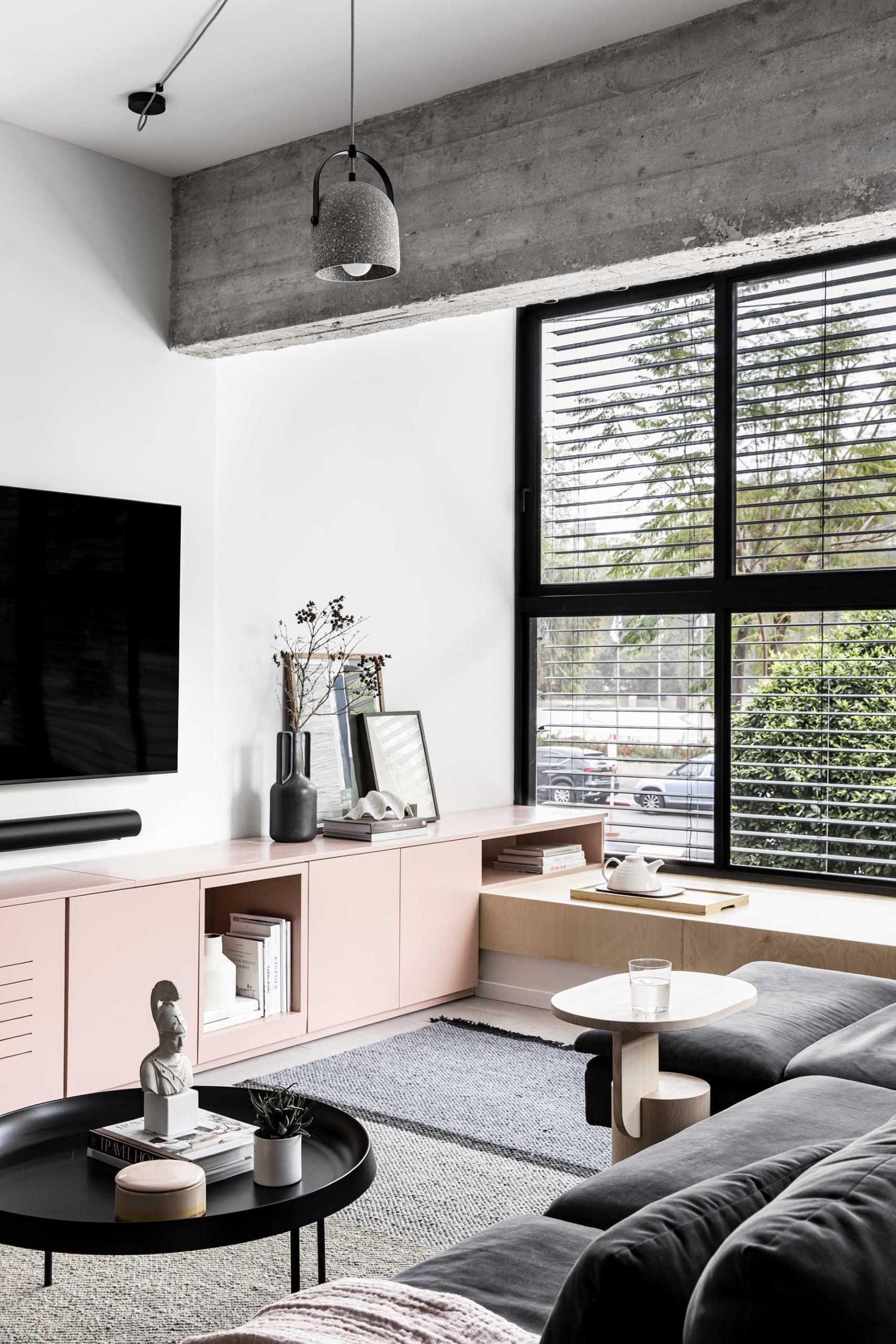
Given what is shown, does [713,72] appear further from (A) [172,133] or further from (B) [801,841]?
(B) [801,841]

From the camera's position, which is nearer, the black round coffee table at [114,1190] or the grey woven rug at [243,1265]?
the black round coffee table at [114,1190]

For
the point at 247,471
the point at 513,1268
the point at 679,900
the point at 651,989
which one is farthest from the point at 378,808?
the point at 513,1268

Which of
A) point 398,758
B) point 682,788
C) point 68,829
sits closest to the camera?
point 68,829

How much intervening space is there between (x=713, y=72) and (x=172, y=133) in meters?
1.69

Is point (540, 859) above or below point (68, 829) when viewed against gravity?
below

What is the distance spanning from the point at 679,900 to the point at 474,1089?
1.02 m

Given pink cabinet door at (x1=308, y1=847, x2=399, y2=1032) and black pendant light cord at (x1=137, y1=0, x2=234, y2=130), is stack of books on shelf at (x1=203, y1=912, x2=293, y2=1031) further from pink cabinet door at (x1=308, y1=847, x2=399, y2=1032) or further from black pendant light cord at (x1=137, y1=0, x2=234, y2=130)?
black pendant light cord at (x1=137, y1=0, x2=234, y2=130)

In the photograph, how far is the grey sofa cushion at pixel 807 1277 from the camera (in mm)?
952

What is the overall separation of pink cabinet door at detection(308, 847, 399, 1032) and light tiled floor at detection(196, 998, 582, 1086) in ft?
0.22

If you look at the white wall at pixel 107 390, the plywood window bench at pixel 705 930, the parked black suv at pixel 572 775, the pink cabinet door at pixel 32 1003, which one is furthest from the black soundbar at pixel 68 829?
the parked black suv at pixel 572 775

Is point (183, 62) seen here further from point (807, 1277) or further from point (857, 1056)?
point (807, 1277)

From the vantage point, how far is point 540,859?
504cm

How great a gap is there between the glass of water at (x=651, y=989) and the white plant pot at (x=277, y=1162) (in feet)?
2.53

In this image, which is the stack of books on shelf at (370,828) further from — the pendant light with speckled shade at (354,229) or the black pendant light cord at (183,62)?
the black pendant light cord at (183,62)
